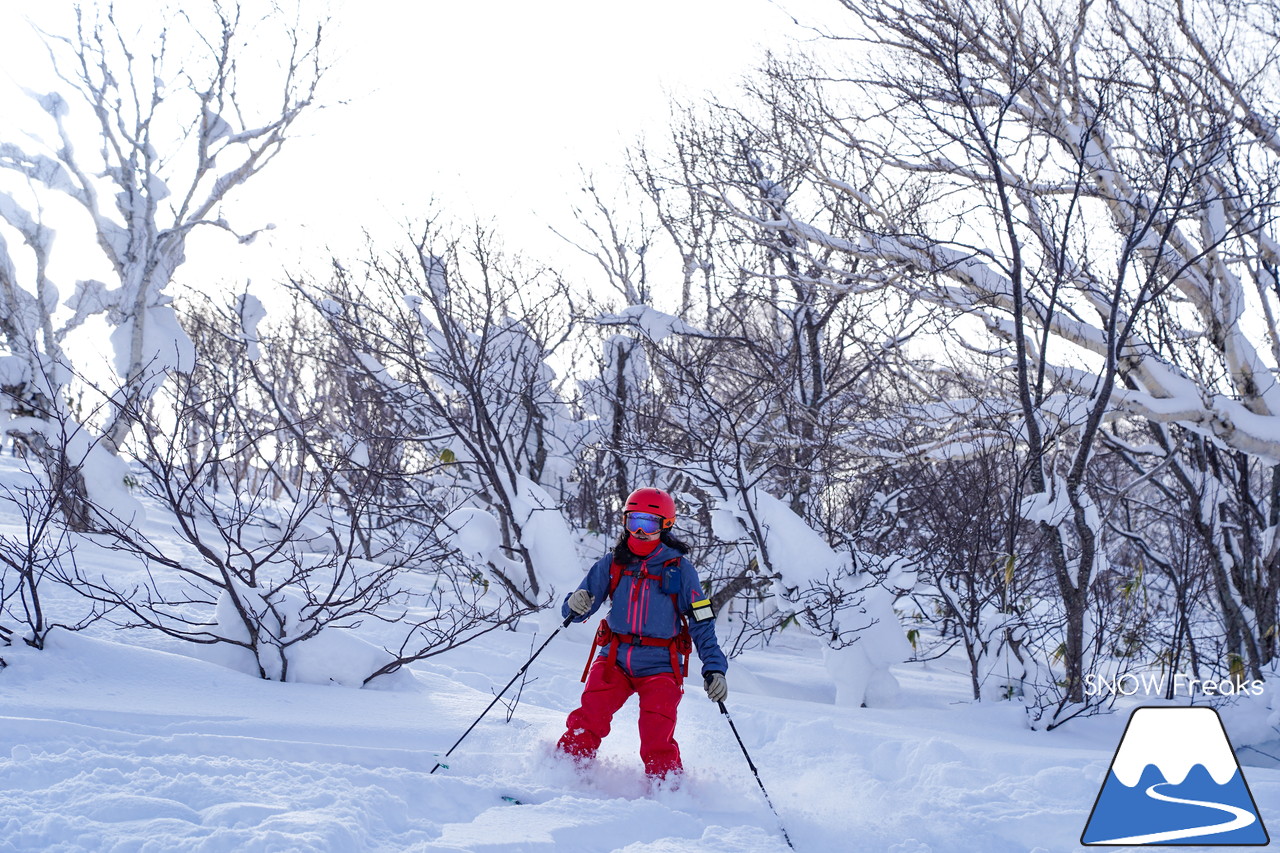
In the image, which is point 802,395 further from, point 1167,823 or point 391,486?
point 1167,823

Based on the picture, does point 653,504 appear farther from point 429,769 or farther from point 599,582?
point 429,769

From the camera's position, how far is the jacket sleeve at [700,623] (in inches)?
148

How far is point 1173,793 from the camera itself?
3.28 m

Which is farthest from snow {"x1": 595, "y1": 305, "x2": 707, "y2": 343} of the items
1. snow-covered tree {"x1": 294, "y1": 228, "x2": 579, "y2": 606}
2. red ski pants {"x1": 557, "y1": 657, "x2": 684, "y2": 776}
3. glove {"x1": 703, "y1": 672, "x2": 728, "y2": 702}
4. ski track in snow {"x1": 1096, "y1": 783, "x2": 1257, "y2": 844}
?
ski track in snow {"x1": 1096, "y1": 783, "x2": 1257, "y2": 844}

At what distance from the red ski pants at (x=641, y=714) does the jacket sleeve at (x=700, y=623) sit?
176 mm

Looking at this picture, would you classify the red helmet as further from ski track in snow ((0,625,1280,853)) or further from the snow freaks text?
the snow freaks text

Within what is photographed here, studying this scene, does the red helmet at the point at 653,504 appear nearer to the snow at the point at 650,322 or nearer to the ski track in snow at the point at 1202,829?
the ski track in snow at the point at 1202,829

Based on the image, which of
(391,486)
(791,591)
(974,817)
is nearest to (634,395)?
(391,486)

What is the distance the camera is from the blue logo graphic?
9.89ft

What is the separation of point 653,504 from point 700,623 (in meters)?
0.55

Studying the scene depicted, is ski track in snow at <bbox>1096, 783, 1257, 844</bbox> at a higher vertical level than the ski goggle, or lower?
lower

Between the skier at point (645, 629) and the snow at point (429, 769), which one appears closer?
the snow at point (429, 769)

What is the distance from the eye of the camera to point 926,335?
26.2 feet

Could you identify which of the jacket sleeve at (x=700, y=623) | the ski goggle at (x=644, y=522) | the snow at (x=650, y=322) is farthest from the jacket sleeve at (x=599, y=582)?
the snow at (x=650, y=322)
